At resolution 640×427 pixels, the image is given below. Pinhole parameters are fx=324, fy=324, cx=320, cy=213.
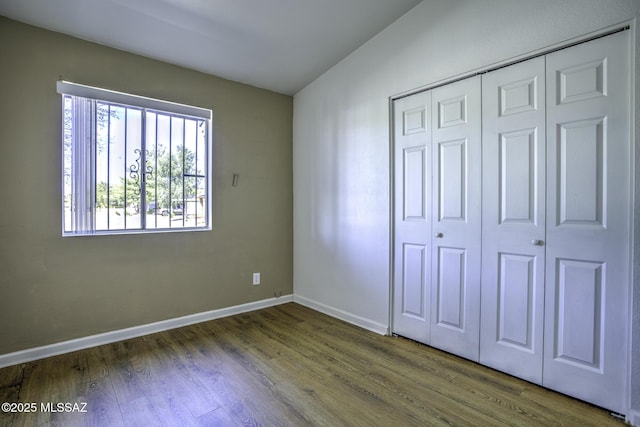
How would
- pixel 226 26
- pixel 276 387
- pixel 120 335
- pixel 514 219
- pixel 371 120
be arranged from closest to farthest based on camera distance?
pixel 276 387, pixel 514 219, pixel 226 26, pixel 120 335, pixel 371 120

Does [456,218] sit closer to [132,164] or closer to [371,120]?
[371,120]

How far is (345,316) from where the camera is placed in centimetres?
325

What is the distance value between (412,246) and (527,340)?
1010mm

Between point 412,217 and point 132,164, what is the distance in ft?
8.03

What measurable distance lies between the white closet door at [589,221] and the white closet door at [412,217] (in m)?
0.83

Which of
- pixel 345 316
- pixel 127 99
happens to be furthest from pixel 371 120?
pixel 127 99

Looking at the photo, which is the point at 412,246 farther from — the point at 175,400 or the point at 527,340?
the point at 175,400

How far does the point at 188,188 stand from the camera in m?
3.14

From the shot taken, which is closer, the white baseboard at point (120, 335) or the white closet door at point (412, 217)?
the white baseboard at point (120, 335)

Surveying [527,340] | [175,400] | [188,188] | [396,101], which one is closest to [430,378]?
[527,340]

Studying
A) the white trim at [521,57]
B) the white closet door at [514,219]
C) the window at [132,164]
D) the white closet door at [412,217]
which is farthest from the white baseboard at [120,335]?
the white trim at [521,57]

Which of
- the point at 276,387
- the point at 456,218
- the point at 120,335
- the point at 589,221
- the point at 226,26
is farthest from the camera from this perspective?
the point at 120,335

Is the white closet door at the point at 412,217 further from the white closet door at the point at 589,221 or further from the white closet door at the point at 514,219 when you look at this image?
the white closet door at the point at 589,221

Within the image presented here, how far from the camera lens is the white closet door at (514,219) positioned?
204 cm
